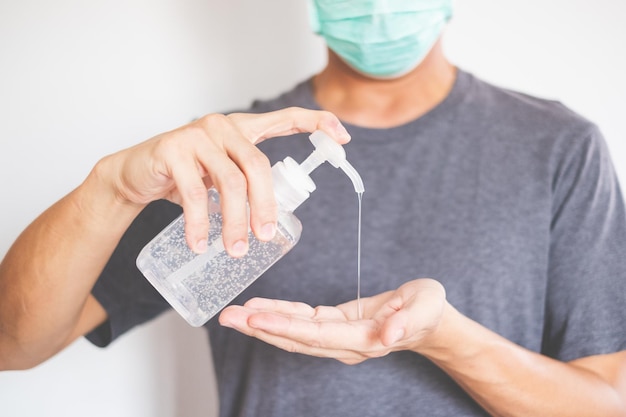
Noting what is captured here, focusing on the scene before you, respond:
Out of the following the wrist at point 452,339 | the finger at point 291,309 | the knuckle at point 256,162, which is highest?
the knuckle at point 256,162

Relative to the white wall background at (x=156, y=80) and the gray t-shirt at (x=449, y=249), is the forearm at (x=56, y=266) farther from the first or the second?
the white wall background at (x=156, y=80)

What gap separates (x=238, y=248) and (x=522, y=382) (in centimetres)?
48

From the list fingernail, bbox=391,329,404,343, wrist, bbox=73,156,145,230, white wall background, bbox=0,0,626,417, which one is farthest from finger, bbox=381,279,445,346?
white wall background, bbox=0,0,626,417

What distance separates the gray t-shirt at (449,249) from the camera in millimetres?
969

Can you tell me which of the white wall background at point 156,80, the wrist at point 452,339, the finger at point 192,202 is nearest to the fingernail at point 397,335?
the wrist at point 452,339

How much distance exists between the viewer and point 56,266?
0.87 meters

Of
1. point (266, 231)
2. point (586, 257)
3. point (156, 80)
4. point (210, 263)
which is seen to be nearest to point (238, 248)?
point (266, 231)

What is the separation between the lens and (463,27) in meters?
1.47

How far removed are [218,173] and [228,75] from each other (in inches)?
31.2

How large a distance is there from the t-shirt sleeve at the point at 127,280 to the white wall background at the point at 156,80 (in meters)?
0.28

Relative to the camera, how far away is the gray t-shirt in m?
0.97

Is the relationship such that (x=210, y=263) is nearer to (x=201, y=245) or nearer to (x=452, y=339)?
(x=201, y=245)

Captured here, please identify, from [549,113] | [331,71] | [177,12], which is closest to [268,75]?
[177,12]

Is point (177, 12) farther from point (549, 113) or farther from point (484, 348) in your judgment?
point (484, 348)
